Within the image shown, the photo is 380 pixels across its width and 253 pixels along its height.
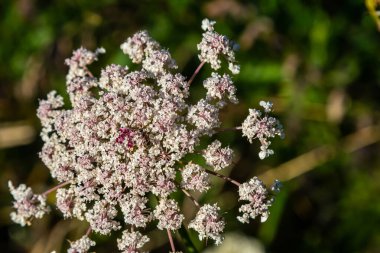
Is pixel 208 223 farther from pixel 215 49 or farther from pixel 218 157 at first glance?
pixel 215 49

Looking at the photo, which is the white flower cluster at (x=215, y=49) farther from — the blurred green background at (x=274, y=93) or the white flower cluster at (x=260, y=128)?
the blurred green background at (x=274, y=93)

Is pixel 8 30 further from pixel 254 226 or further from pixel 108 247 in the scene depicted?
pixel 254 226

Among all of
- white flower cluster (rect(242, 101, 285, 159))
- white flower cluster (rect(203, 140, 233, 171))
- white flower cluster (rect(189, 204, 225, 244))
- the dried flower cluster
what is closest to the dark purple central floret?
the dried flower cluster

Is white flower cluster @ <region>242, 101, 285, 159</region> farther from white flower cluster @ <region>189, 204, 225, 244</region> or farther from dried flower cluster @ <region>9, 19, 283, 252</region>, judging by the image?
white flower cluster @ <region>189, 204, 225, 244</region>

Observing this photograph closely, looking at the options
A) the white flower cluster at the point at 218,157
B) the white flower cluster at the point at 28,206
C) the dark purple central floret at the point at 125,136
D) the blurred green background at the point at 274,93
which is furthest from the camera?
the blurred green background at the point at 274,93

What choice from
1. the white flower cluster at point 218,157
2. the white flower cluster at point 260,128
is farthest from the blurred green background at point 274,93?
the white flower cluster at point 218,157

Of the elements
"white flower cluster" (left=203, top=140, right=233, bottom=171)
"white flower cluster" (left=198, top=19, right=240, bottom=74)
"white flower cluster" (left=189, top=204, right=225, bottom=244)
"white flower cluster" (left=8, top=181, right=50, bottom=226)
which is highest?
"white flower cluster" (left=198, top=19, right=240, bottom=74)

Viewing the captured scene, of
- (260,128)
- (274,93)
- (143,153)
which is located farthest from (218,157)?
(274,93)

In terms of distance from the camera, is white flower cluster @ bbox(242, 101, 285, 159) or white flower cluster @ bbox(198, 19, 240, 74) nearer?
white flower cluster @ bbox(242, 101, 285, 159)

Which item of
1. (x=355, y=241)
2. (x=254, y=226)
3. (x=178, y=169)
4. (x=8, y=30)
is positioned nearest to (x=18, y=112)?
(x=8, y=30)
